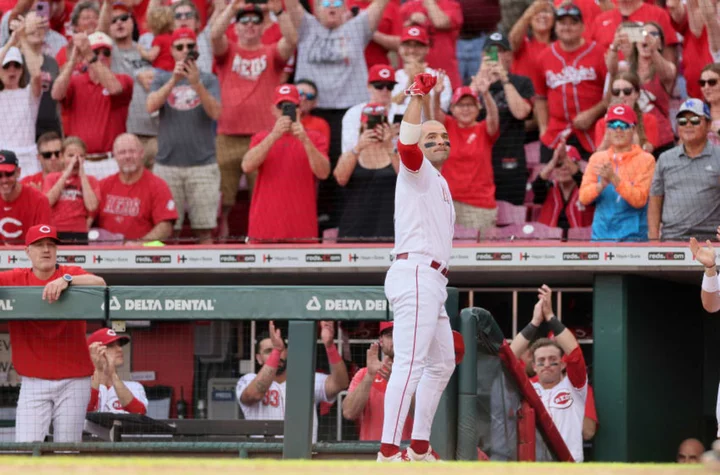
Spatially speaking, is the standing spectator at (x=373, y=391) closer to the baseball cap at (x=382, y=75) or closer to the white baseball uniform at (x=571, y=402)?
the white baseball uniform at (x=571, y=402)

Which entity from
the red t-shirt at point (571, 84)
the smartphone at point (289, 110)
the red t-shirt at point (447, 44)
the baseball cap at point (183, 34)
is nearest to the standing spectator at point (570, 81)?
the red t-shirt at point (571, 84)

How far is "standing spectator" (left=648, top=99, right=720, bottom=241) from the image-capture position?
28.3ft

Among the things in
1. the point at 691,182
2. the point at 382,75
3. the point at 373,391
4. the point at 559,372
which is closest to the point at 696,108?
the point at 691,182

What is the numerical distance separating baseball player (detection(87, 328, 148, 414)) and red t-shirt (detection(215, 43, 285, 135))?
2.53m

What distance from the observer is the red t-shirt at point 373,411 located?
695 cm

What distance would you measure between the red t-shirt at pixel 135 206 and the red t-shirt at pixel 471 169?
7.30ft

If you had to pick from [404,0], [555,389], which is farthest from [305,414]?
[404,0]

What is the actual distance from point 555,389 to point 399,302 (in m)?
2.99

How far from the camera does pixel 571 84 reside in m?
10.2

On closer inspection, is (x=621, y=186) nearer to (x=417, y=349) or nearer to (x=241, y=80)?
Result: (x=241, y=80)

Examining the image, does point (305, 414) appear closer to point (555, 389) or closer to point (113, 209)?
point (555, 389)

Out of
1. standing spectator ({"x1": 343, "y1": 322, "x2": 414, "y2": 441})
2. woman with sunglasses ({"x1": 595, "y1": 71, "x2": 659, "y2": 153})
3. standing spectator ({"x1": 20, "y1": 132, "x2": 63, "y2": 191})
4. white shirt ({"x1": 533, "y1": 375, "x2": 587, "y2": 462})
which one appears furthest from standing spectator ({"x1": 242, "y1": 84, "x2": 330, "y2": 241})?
standing spectator ({"x1": 343, "y1": 322, "x2": 414, "y2": 441})

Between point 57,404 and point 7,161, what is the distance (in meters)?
2.55

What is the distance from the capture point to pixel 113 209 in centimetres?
994
